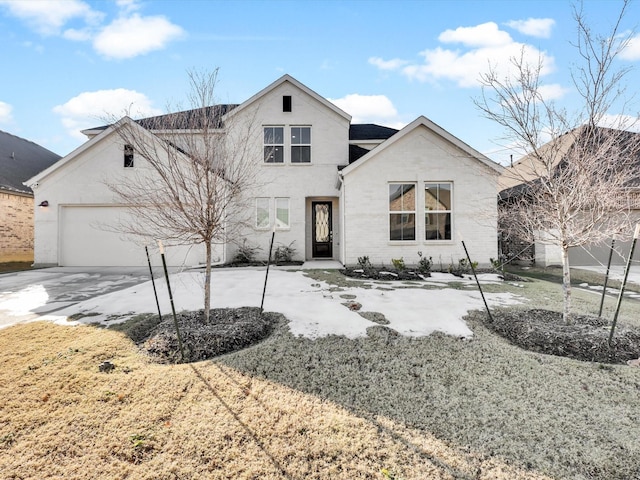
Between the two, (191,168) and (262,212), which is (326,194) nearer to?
(262,212)

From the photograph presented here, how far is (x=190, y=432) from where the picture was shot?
2.51m

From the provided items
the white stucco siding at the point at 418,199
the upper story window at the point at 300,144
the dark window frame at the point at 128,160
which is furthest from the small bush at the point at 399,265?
the dark window frame at the point at 128,160

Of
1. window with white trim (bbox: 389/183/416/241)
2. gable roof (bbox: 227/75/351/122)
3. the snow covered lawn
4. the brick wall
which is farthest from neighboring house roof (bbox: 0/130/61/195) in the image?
window with white trim (bbox: 389/183/416/241)

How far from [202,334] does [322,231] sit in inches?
397

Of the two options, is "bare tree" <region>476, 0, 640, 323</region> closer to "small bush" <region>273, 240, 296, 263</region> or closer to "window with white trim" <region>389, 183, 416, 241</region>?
"window with white trim" <region>389, 183, 416, 241</region>

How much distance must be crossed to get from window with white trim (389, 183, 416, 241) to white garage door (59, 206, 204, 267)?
829 cm

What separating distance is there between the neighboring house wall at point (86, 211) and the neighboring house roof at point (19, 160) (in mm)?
4601

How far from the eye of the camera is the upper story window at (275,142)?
43.5ft

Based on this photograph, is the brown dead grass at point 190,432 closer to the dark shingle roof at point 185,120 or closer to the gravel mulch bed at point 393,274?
the dark shingle roof at point 185,120

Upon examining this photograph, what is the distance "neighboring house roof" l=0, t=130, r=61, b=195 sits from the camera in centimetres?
1457

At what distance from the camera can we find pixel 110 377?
3311 millimetres

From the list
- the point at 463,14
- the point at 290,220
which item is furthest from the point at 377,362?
the point at 463,14

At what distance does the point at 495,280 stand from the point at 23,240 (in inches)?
832

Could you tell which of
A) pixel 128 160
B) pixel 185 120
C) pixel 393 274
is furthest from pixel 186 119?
pixel 128 160
